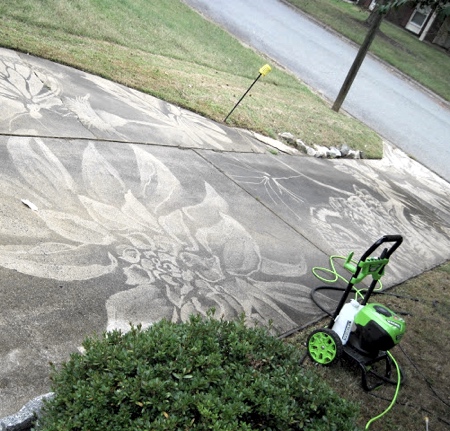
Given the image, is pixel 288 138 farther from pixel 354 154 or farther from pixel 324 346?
pixel 324 346

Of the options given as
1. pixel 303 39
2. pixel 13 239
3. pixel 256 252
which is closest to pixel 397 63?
pixel 303 39

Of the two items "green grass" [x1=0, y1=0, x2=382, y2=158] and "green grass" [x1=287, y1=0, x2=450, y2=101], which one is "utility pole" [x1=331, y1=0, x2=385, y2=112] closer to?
"green grass" [x1=0, y1=0, x2=382, y2=158]

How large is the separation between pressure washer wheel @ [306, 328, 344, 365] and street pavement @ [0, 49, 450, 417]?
0.38 meters

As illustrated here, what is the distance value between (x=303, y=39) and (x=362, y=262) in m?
17.1

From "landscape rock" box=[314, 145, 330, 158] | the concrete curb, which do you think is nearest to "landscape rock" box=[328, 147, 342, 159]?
"landscape rock" box=[314, 145, 330, 158]

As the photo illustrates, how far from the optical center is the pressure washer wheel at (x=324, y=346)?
3965mm

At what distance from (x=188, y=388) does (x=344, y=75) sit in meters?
16.0

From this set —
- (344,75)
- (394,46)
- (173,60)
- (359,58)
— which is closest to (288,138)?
(173,60)

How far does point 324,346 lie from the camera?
13.3ft

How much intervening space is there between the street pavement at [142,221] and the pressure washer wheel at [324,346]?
383 mm

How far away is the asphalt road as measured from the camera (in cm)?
1440

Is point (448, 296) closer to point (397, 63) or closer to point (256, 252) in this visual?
point (256, 252)

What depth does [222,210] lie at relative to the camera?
5.86 metres

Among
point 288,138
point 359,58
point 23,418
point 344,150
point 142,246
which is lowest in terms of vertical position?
point 142,246
